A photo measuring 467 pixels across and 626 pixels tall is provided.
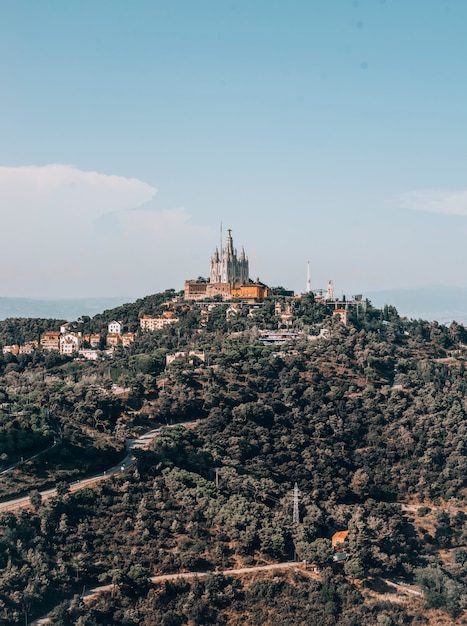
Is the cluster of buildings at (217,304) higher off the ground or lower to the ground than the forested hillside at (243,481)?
higher

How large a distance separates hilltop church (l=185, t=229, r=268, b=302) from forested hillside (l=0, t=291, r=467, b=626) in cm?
1280

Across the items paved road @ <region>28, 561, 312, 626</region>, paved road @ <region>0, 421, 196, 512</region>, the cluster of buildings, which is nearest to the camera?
paved road @ <region>28, 561, 312, 626</region>

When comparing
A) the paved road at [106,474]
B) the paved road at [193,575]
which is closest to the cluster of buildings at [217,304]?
the paved road at [106,474]

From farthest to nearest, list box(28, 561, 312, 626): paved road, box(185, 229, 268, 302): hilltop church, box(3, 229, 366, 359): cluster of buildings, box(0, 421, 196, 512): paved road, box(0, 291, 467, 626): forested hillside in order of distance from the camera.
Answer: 1. box(185, 229, 268, 302): hilltop church
2. box(3, 229, 366, 359): cluster of buildings
3. box(0, 421, 196, 512): paved road
4. box(0, 291, 467, 626): forested hillside
5. box(28, 561, 312, 626): paved road

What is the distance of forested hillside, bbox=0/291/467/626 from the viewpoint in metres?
39.2

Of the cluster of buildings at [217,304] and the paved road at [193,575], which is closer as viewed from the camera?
the paved road at [193,575]

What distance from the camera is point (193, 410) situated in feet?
197

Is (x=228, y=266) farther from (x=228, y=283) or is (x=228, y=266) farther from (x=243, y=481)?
(x=243, y=481)

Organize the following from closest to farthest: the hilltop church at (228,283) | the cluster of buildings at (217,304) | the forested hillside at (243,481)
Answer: the forested hillside at (243,481) < the cluster of buildings at (217,304) < the hilltop church at (228,283)

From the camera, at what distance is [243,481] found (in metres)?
49.0

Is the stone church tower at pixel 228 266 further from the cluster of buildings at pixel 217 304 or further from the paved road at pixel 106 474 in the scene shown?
the paved road at pixel 106 474

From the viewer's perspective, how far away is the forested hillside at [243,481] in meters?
39.2

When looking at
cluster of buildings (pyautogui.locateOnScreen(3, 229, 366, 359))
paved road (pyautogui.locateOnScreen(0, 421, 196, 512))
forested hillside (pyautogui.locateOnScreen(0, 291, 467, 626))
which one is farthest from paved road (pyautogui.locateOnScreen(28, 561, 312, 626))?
cluster of buildings (pyautogui.locateOnScreen(3, 229, 366, 359))

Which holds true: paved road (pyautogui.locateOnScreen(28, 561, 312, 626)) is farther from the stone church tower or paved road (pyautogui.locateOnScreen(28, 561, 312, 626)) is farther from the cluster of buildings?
the stone church tower
